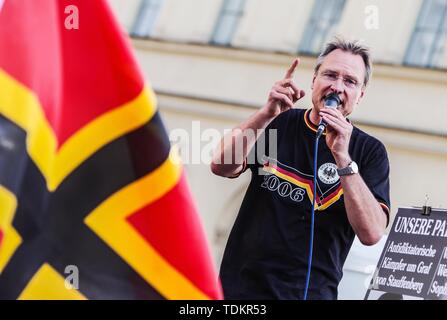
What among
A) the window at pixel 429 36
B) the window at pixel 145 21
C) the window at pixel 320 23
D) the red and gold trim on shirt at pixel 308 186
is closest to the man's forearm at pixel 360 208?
the red and gold trim on shirt at pixel 308 186

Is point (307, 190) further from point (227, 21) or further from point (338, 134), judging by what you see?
point (227, 21)

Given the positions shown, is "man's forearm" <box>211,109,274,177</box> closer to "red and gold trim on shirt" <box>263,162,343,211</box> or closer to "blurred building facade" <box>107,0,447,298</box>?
"red and gold trim on shirt" <box>263,162,343,211</box>

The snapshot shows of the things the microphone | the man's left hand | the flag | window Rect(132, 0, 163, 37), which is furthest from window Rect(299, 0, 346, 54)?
the flag

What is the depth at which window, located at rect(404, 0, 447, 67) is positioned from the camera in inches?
605

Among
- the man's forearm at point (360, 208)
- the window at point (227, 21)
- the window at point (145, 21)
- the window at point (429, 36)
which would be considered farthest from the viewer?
the window at point (145, 21)

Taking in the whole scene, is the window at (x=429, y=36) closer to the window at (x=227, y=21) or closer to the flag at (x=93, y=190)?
the window at (x=227, y=21)

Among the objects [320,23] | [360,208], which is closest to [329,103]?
[360,208]

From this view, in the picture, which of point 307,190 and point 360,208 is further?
point 307,190

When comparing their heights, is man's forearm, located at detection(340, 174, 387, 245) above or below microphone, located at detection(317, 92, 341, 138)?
below

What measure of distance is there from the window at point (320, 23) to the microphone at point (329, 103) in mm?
13136

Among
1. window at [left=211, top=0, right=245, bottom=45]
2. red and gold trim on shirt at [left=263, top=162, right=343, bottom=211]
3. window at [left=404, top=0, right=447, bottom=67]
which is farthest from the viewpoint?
window at [left=211, top=0, right=245, bottom=45]

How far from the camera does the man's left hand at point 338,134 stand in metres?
3.02

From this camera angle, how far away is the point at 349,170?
3027 millimetres

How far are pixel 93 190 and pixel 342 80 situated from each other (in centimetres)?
119
